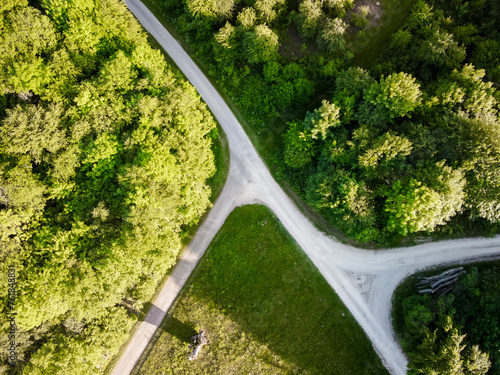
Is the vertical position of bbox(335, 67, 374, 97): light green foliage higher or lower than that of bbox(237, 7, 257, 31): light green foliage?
lower

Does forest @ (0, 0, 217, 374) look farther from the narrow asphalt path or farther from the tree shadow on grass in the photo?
the tree shadow on grass

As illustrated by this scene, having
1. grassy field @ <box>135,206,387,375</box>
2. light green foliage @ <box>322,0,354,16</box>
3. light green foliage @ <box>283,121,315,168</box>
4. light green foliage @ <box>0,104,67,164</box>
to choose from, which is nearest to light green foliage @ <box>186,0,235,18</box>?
light green foliage @ <box>322,0,354,16</box>

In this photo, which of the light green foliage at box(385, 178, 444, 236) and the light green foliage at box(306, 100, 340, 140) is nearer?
the light green foliage at box(385, 178, 444, 236)

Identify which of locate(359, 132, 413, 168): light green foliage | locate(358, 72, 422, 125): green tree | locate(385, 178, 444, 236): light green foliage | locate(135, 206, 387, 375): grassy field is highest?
locate(358, 72, 422, 125): green tree

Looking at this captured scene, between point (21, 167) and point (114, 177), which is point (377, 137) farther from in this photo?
point (21, 167)

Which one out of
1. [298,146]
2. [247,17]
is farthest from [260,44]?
[298,146]

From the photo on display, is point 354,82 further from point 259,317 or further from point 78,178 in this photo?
point 78,178
